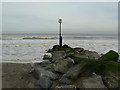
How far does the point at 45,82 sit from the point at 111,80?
1559 millimetres

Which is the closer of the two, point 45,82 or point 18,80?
point 45,82

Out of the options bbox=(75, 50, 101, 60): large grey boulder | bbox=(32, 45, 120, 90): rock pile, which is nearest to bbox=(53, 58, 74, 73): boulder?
bbox=(32, 45, 120, 90): rock pile

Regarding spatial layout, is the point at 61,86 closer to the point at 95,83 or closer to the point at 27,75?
the point at 95,83

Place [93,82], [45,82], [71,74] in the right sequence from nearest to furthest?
[93,82], [45,82], [71,74]

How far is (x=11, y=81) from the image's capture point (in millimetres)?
5738

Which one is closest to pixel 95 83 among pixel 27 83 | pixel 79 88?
pixel 79 88

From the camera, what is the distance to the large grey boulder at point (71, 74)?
17.3 ft

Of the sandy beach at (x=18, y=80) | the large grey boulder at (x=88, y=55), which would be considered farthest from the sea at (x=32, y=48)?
the sandy beach at (x=18, y=80)

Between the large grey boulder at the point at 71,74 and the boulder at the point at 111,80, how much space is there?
2.09ft

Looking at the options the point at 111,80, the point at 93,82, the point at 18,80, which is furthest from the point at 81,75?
the point at 18,80

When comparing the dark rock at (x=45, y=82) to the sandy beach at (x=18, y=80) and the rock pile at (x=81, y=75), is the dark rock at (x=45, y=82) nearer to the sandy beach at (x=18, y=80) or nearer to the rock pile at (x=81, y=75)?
the rock pile at (x=81, y=75)

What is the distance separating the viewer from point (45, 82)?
17.0ft

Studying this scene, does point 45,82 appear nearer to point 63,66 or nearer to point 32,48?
point 63,66

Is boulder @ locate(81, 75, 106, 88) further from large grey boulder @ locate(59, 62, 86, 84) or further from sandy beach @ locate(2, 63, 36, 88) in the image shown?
sandy beach @ locate(2, 63, 36, 88)
